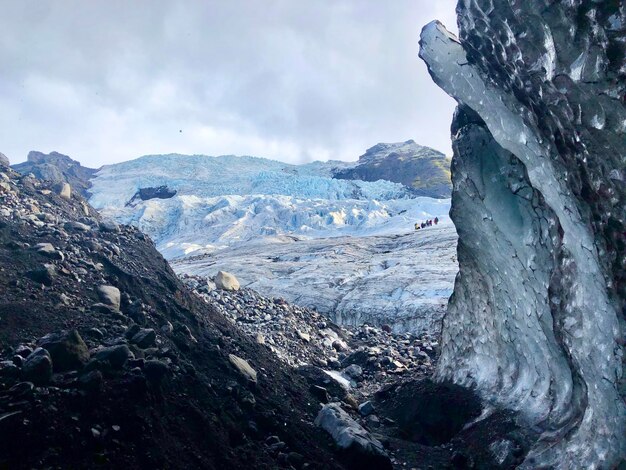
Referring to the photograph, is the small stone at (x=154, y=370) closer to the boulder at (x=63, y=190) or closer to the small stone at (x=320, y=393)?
the small stone at (x=320, y=393)

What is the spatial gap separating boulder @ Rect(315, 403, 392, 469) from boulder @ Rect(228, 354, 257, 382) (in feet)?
3.59

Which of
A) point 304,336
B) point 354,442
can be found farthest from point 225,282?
point 354,442

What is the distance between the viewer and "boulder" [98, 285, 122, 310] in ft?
25.2

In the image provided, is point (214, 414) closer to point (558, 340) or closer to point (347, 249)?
point (558, 340)

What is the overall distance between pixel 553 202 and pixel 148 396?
4.42 meters

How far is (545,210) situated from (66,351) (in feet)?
17.9

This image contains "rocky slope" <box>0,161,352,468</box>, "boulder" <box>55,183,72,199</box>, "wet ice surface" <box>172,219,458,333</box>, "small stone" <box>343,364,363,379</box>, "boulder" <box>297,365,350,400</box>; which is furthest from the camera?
"wet ice surface" <box>172,219,458,333</box>

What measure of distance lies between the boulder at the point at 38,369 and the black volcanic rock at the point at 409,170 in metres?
55.5

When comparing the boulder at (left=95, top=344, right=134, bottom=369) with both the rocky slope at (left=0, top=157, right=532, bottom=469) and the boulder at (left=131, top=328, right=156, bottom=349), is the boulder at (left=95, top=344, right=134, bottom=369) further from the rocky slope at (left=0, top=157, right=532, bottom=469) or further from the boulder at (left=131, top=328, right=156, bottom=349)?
the boulder at (left=131, top=328, right=156, bottom=349)

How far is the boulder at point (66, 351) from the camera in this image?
5.10 meters

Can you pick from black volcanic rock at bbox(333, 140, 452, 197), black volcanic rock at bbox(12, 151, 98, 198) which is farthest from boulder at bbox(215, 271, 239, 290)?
black volcanic rock at bbox(12, 151, 98, 198)

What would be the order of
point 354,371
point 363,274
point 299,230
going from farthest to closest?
point 299,230 < point 363,274 < point 354,371

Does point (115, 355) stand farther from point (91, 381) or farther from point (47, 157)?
point (47, 157)

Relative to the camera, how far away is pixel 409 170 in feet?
226
